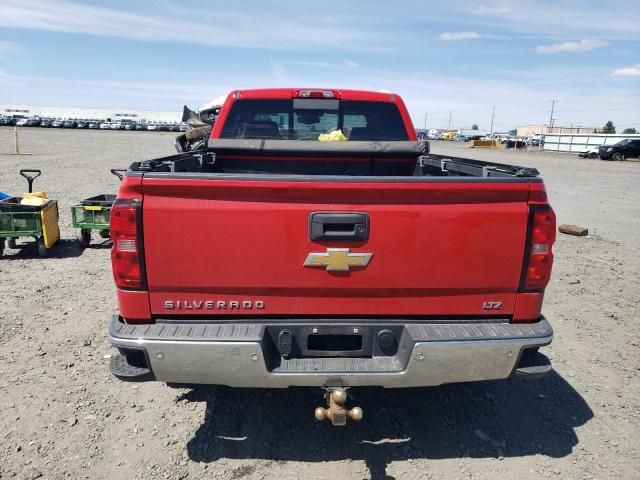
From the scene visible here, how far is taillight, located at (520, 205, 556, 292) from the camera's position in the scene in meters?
2.71

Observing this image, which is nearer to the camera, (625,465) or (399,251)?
(399,251)

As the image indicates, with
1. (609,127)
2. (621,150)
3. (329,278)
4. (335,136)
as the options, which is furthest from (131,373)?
(609,127)

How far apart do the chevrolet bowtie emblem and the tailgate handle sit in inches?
2.9

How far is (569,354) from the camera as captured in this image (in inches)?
183

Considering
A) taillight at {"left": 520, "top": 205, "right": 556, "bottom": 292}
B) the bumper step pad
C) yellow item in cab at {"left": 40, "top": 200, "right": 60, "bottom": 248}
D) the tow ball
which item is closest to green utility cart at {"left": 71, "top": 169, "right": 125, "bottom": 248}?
yellow item in cab at {"left": 40, "top": 200, "right": 60, "bottom": 248}

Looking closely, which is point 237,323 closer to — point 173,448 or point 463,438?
point 173,448

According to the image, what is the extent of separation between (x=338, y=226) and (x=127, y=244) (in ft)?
3.75

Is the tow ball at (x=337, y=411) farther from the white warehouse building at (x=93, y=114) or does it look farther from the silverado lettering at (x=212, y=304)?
the white warehouse building at (x=93, y=114)

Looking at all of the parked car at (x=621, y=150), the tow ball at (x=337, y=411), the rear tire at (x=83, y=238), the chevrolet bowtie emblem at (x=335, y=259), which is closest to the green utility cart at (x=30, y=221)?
the rear tire at (x=83, y=238)

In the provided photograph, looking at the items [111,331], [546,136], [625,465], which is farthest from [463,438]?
[546,136]

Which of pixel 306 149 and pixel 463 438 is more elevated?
pixel 306 149

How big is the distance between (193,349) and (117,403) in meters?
1.53

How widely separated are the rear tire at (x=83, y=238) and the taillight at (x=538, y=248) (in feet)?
22.8

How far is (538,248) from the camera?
2.75 metres
